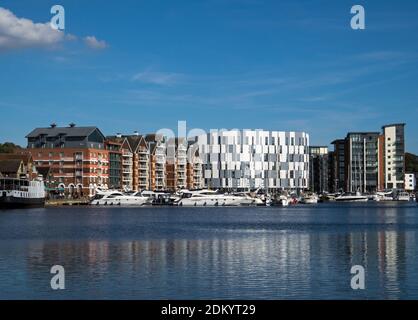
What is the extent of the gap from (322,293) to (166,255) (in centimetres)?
1708

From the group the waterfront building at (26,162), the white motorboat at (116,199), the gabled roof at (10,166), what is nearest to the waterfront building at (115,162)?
the white motorboat at (116,199)

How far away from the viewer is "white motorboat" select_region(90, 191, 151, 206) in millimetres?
168175

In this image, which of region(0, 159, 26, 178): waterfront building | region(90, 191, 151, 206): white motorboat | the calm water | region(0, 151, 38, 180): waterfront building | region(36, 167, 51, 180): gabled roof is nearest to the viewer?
the calm water

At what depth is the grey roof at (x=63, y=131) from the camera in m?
176

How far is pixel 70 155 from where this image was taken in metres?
175

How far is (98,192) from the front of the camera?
563ft

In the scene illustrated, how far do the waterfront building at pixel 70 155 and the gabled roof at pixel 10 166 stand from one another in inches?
942

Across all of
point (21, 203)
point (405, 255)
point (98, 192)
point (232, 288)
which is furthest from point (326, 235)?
point (98, 192)

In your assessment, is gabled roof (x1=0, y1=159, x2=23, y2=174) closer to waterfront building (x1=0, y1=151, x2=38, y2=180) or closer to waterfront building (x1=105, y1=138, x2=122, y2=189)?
waterfront building (x1=0, y1=151, x2=38, y2=180)

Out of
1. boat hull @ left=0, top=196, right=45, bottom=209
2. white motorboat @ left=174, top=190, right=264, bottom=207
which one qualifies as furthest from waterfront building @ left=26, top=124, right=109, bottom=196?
boat hull @ left=0, top=196, right=45, bottom=209

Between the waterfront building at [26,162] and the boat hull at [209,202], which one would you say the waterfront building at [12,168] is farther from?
the boat hull at [209,202]

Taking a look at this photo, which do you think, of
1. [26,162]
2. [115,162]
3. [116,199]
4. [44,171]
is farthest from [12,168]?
[115,162]

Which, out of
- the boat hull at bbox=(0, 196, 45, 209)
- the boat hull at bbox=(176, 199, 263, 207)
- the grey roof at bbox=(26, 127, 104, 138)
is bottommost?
the boat hull at bbox=(176, 199, 263, 207)

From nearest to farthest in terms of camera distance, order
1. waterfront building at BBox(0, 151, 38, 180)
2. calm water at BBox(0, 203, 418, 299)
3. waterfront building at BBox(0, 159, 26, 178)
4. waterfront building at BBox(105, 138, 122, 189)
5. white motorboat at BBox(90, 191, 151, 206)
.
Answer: calm water at BBox(0, 203, 418, 299) → waterfront building at BBox(0, 159, 26, 178) → waterfront building at BBox(0, 151, 38, 180) → white motorboat at BBox(90, 191, 151, 206) → waterfront building at BBox(105, 138, 122, 189)
